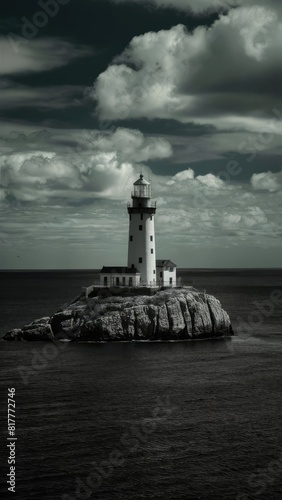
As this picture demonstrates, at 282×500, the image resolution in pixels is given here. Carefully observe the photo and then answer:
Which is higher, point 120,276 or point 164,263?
point 164,263

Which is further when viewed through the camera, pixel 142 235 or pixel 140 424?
pixel 142 235

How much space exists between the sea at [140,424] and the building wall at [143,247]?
1912cm

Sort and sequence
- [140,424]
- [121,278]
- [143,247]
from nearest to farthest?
[140,424] < [121,278] < [143,247]

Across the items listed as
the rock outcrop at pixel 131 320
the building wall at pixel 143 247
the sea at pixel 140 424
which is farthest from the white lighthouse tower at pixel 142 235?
the sea at pixel 140 424

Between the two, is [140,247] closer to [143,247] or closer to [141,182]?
[143,247]

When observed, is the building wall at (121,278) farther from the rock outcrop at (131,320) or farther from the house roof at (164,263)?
the house roof at (164,263)

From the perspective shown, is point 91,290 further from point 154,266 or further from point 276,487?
point 276,487

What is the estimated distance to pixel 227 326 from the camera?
281ft

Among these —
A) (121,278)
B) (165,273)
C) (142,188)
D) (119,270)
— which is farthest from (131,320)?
(142,188)

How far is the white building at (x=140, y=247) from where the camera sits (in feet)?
289

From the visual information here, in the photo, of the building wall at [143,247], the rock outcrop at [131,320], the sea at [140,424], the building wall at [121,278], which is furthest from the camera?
the building wall at [143,247]

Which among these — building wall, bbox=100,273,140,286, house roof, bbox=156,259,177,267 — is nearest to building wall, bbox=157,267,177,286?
house roof, bbox=156,259,177,267

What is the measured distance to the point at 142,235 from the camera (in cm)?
8919

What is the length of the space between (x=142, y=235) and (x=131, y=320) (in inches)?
652
